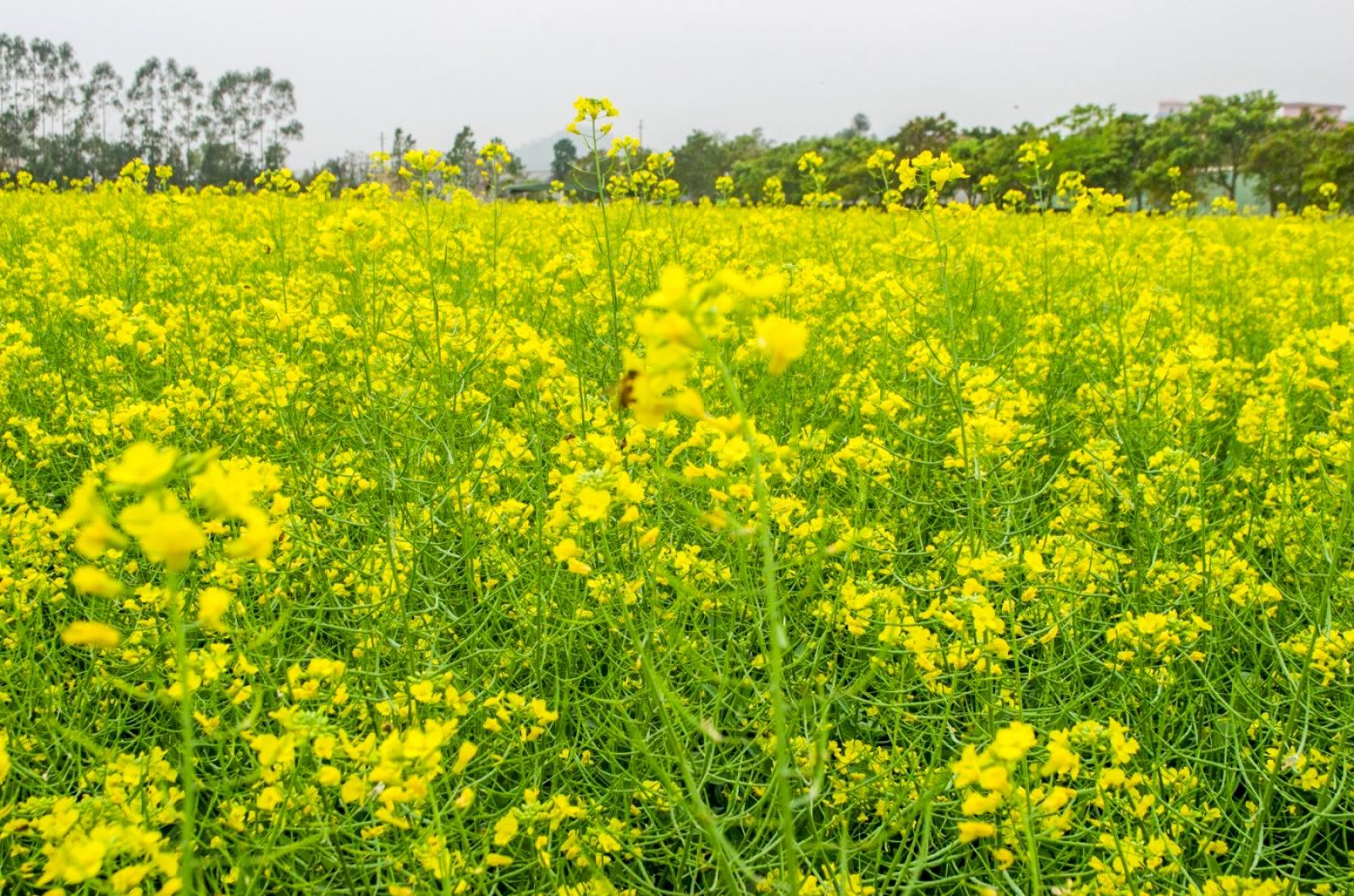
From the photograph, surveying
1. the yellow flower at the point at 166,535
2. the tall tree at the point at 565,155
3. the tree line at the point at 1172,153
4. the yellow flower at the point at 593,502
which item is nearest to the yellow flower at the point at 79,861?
the yellow flower at the point at 166,535

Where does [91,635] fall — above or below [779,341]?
below

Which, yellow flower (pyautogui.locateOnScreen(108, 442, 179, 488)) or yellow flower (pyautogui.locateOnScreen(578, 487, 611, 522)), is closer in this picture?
yellow flower (pyautogui.locateOnScreen(108, 442, 179, 488))

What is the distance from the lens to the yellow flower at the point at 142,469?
0.64 meters

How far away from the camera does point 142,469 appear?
0.64 m

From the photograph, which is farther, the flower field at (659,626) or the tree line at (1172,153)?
the tree line at (1172,153)

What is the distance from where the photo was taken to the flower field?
3.66 ft

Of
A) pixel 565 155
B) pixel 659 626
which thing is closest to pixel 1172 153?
pixel 565 155

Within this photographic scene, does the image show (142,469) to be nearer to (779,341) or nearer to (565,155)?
(779,341)

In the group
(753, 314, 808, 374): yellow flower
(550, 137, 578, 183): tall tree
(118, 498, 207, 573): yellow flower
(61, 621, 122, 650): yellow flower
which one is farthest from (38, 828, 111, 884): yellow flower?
(550, 137, 578, 183): tall tree

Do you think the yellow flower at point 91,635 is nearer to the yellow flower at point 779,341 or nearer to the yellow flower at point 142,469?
the yellow flower at point 142,469

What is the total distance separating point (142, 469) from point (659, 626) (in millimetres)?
1263

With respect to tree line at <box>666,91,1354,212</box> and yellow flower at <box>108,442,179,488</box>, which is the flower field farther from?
tree line at <box>666,91,1354,212</box>

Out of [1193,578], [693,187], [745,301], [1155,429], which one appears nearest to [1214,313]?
[1155,429]

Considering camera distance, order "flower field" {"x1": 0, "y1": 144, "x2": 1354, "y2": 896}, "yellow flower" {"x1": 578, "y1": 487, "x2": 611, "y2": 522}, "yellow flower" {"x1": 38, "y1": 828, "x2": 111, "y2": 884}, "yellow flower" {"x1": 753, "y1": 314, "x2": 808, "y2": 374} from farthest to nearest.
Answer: "yellow flower" {"x1": 578, "y1": 487, "x2": 611, "y2": 522}
"flower field" {"x1": 0, "y1": 144, "x2": 1354, "y2": 896}
"yellow flower" {"x1": 38, "y1": 828, "x2": 111, "y2": 884}
"yellow flower" {"x1": 753, "y1": 314, "x2": 808, "y2": 374}
